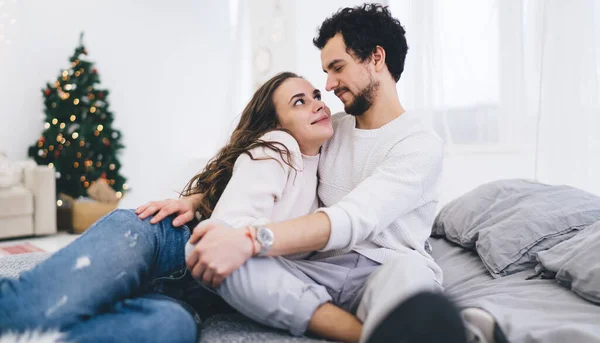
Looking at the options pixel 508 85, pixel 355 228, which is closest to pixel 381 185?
pixel 355 228

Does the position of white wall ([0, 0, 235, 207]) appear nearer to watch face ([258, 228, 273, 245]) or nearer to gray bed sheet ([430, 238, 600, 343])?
gray bed sheet ([430, 238, 600, 343])

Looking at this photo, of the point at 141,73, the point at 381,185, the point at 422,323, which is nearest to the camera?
the point at 422,323

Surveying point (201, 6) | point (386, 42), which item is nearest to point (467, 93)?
point (386, 42)

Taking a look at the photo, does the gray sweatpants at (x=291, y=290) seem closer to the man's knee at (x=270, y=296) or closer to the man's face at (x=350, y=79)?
the man's knee at (x=270, y=296)

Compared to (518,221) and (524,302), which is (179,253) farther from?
(518,221)

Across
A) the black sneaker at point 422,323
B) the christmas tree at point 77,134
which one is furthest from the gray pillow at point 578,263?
the christmas tree at point 77,134

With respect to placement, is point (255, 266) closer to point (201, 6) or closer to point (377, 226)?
point (377, 226)

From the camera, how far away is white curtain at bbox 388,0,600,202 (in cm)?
245

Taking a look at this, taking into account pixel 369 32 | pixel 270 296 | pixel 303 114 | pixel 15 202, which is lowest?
pixel 15 202

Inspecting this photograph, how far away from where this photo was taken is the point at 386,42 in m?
1.77

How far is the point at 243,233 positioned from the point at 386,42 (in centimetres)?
93

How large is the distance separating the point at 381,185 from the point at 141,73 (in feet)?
16.7

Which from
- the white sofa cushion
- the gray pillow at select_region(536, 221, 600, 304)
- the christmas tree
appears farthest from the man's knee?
the christmas tree

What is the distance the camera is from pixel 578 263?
1391 mm
